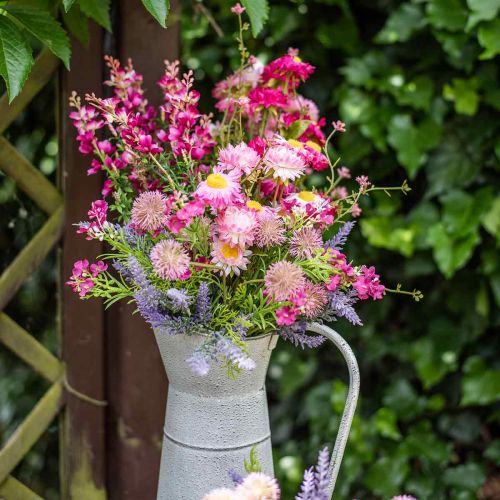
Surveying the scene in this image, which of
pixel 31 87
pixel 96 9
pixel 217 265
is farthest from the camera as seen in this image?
pixel 31 87

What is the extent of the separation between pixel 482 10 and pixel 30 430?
3.75 feet

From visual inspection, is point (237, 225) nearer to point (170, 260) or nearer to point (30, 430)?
point (170, 260)

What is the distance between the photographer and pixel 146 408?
1.28 m

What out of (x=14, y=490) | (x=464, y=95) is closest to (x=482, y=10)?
(x=464, y=95)

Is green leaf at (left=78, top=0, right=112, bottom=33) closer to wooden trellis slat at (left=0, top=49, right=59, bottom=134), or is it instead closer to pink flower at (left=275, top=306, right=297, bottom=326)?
wooden trellis slat at (left=0, top=49, right=59, bottom=134)

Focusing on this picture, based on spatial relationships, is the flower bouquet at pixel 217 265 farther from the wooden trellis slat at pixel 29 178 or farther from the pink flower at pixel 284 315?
Result: the wooden trellis slat at pixel 29 178

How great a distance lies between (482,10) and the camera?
1407 millimetres

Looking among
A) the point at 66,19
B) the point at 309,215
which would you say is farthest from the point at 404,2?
the point at 309,215

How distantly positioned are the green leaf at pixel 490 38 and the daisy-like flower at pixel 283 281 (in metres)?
0.85

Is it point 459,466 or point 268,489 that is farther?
point 459,466

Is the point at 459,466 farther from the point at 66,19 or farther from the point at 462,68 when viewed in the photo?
the point at 66,19

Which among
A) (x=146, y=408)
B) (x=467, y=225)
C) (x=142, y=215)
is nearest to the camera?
(x=142, y=215)

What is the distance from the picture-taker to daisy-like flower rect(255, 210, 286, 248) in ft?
2.67

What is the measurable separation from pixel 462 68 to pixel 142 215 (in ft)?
3.35
